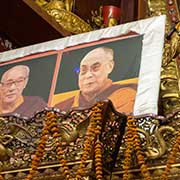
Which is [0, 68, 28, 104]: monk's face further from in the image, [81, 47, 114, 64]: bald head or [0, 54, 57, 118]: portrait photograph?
[81, 47, 114, 64]: bald head

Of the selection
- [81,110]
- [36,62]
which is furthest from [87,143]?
[36,62]

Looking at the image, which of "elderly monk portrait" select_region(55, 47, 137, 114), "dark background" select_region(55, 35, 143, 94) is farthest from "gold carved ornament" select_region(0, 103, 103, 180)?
"dark background" select_region(55, 35, 143, 94)

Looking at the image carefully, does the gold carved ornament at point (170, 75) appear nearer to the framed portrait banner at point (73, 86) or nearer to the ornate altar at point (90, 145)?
the framed portrait banner at point (73, 86)

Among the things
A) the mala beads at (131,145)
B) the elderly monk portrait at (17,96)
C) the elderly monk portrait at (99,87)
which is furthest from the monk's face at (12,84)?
the mala beads at (131,145)

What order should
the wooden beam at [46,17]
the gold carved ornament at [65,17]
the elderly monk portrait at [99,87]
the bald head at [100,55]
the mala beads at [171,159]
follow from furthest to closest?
the gold carved ornament at [65,17] < the wooden beam at [46,17] < the bald head at [100,55] < the elderly monk portrait at [99,87] < the mala beads at [171,159]

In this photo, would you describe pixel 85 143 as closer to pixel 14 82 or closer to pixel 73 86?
pixel 73 86

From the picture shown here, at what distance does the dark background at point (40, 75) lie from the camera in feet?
4.45

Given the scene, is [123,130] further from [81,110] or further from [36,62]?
[36,62]

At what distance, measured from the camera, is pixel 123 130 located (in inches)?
41.8

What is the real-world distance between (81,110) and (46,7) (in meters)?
0.90

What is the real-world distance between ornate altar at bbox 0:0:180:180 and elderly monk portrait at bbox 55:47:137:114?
5.5 inches

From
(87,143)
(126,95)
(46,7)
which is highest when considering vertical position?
(46,7)

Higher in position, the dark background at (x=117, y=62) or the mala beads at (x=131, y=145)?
the dark background at (x=117, y=62)

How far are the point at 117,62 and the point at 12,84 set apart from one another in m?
0.22
